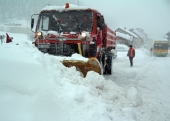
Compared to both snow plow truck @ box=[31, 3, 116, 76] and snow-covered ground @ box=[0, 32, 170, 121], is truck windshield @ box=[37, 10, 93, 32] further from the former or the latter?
snow-covered ground @ box=[0, 32, 170, 121]

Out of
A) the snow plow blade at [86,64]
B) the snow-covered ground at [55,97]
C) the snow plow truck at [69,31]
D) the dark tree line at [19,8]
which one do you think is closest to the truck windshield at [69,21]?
the snow plow truck at [69,31]

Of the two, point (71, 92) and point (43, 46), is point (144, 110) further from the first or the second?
point (43, 46)

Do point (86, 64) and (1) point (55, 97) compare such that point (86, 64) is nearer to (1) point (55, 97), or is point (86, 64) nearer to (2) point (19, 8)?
(1) point (55, 97)

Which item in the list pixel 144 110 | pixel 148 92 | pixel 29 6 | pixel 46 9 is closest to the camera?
pixel 144 110

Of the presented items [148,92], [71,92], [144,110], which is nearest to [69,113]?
[71,92]

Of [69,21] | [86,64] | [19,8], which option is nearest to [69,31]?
[69,21]

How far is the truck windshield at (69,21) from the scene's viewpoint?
20.3ft

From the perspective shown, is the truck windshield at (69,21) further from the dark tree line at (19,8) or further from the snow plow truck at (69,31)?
the dark tree line at (19,8)

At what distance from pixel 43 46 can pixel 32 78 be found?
3254mm

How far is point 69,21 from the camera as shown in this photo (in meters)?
6.27

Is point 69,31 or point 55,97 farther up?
point 69,31

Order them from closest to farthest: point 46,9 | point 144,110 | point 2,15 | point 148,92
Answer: point 144,110
point 148,92
point 46,9
point 2,15

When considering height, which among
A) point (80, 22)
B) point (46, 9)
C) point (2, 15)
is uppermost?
point (2, 15)

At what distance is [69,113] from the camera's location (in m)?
2.97
